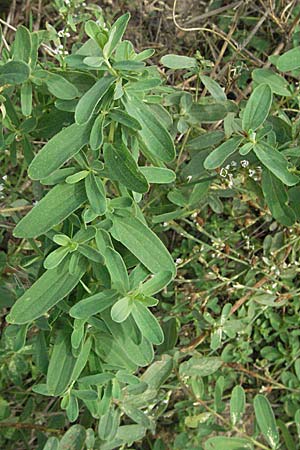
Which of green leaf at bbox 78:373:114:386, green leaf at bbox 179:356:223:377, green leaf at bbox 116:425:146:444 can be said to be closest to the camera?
green leaf at bbox 78:373:114:386

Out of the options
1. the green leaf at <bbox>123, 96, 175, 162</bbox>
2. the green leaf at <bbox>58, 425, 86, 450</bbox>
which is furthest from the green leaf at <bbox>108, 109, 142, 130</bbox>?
the green leaf at <bbox>58, 425, 86, 450</bbox>

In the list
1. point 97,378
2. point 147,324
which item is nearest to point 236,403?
point 97,378

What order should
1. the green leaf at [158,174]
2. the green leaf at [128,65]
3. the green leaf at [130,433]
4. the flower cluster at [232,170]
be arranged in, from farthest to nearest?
the green leaf at [130,433] < the flower cluster at [232,170] < the green leaf at [158,174] < the green leaf at [128,65]

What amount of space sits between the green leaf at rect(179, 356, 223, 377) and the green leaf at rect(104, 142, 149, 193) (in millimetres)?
986

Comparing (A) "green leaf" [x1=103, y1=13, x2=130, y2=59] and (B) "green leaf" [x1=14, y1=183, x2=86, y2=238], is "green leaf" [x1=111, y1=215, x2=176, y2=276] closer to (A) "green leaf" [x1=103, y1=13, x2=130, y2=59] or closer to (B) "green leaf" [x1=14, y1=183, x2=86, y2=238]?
(B) "green leaf" [x1=14, y1=183, x2=86, y2=238]

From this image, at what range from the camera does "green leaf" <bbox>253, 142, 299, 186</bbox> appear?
1552mm

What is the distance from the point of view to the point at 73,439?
204 centimetres

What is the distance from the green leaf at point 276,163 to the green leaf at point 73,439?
106 centimetres

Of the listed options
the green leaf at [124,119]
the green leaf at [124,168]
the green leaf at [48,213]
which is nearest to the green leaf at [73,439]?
the green leaf at [48,213]

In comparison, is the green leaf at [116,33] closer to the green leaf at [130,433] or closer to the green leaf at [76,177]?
the green leaf at [76,177]

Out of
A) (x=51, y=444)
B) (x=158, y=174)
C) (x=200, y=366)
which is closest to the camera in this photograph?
(x=158, y=174)

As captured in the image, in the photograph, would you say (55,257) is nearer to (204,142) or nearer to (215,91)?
(204,142)

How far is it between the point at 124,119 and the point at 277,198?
0.53 m

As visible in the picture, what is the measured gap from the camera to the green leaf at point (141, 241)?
4.84 feet
